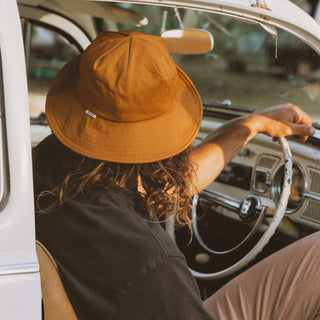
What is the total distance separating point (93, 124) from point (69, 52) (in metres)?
2.11

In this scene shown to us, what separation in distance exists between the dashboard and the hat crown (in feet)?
3.31

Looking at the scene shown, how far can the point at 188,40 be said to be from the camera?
7.36 feet

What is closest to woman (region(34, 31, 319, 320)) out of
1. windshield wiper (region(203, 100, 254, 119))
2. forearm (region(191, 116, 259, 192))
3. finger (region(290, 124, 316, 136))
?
forearm (region(191, 116, 259, 192))

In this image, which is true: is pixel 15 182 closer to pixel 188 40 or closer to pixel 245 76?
pixel 188 40

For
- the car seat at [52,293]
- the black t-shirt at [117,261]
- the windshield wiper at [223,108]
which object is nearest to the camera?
the black t-shirt at [117,261]

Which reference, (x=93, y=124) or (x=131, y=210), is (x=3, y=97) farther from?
(x=131, y=210)

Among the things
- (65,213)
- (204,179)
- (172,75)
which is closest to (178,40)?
(204,179)

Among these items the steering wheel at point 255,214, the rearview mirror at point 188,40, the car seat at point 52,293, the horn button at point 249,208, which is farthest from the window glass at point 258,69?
the car seat at point 52,293

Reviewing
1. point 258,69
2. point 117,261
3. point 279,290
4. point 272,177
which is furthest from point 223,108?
point 117,261

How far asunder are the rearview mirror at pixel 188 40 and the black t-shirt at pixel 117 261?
1.08m

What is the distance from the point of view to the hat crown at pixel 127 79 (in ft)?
4.40

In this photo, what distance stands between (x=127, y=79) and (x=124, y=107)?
0.25 feet

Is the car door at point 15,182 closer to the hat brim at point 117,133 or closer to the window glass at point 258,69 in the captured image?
the hat brim at point 117,133

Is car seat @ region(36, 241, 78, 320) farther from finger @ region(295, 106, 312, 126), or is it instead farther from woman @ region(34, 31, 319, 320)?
finger @ region(295, 106, 312, 126)
